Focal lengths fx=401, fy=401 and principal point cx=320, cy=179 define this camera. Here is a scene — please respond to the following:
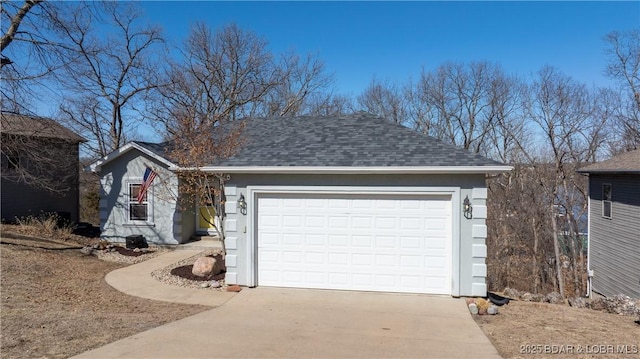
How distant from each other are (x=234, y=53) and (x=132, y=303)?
2097 cm

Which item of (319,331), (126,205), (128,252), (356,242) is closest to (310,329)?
(319,331)

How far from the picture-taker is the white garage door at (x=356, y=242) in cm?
826

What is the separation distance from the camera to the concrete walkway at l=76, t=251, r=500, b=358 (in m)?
5.30

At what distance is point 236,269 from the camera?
885 centimetres

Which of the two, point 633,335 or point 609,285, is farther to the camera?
point 609,285

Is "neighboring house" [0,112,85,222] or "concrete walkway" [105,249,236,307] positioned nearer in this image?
"concrete walkway" [105,249,236,307]

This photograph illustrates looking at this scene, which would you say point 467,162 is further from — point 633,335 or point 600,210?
point 600,210

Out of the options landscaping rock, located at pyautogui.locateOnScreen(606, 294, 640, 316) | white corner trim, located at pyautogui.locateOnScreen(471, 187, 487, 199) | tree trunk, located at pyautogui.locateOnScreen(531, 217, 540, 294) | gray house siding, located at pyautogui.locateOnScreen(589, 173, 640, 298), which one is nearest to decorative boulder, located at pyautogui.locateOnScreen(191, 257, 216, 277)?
white corner trim, located at pyautogui.locateOnScreen(471, 187, 487, 199)

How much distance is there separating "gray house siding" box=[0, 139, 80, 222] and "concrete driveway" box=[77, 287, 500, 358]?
12.7 metres

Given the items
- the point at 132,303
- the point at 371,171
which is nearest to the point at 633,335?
the point at 371,171

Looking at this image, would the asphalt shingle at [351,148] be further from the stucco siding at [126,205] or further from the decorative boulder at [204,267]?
the stucco siding at [126,205]

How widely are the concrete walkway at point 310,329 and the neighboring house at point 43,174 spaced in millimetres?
10273

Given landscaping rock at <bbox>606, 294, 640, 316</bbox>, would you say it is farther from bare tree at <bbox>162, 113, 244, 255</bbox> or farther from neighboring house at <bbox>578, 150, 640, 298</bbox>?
bare tree at <bbox>162, 113, 244, 255</bbox>

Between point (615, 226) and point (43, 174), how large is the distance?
22600 millimetres
